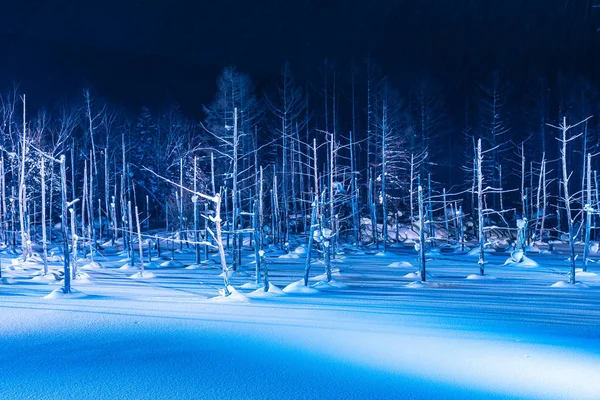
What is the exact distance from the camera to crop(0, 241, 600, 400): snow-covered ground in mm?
5320

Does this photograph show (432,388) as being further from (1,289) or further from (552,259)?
(552,259)

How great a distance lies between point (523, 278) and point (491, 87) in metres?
23.1

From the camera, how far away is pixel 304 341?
7340mm

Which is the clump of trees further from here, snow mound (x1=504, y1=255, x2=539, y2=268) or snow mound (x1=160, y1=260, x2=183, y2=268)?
snow mound (x1=504, y1=255, x2=539, y2=268)

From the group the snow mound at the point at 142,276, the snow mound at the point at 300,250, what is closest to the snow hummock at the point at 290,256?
the snow mound at the point at 300,250

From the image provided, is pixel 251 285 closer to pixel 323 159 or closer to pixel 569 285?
pixel 569 285

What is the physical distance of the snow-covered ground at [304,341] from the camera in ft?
17.5

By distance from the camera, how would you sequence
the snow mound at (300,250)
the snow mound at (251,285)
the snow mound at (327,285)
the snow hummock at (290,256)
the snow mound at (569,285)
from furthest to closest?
the snow mound at (300,250), the snow hummock at (290,256), the snow mound at (251,285), the snow mound at (327,285), the snow mound at (569,285)

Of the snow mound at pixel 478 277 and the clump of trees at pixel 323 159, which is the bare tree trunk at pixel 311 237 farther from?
the clump of trees at pixel 323 159

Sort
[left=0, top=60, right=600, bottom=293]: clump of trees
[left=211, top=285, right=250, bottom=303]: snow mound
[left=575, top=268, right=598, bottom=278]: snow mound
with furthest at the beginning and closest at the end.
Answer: [left=0, top=60, right=600, bottom=293]: clump of trees, [left=575, top=268, right=598, bottom=278]: snow mound, [left=211, top=285, right=250, bottom=303]: snow mound

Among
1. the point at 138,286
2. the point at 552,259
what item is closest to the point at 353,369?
the point at 138,286

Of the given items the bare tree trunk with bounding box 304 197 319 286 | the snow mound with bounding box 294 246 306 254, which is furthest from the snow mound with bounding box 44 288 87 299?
the snow mound with bounding box 294 246 306 254

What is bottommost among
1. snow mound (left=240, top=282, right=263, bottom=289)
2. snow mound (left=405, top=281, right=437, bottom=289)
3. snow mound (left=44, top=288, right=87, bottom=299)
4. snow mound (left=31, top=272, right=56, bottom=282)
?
snow mound (left=405, top=281, right=437, bottom=289)

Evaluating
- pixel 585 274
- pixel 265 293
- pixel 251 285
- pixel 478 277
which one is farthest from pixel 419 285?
pixel 585 274
